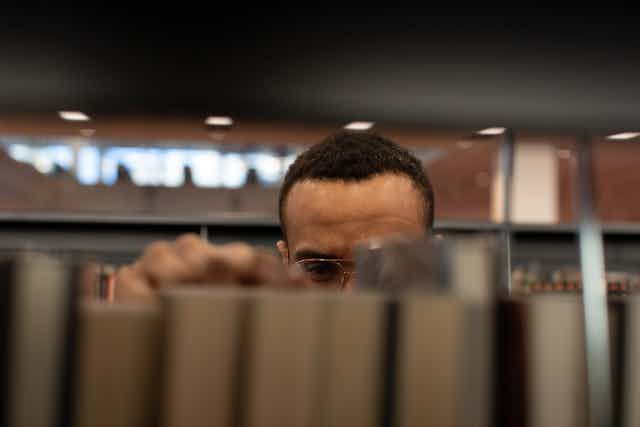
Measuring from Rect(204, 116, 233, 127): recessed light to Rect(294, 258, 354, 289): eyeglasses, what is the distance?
79.6 inches

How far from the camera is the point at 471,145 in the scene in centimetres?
347

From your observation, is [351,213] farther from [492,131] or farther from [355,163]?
[492,131]

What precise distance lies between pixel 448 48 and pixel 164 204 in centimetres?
181

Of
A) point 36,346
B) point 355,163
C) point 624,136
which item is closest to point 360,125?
point 624,136

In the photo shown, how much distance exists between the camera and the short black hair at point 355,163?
3.60 feet

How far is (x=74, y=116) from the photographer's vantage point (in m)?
3.04

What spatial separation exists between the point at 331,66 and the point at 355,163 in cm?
105

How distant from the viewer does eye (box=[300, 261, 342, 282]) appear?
1.01m

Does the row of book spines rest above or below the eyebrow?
above

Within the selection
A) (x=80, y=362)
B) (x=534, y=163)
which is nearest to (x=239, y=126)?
(x=534, y=163)

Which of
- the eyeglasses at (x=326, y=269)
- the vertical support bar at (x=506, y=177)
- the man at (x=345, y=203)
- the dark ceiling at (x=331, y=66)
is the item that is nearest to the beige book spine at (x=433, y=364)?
the man at (x=345, y=203)

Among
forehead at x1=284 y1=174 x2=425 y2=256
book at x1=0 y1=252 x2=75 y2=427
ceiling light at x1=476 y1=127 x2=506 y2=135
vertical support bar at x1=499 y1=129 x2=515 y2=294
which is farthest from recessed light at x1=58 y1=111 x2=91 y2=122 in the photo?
book at x1=0 y1=252 x2=75 y2=427

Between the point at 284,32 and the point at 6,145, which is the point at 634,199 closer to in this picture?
the point at 284,32

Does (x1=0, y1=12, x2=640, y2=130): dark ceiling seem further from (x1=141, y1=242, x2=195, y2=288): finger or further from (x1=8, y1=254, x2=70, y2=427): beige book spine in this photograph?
(x1=8, y1=254, x2=70, y2=427): beige book spine
